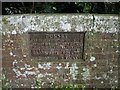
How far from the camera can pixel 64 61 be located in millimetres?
5020

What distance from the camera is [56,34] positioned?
4895mm

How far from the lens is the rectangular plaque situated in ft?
16.0

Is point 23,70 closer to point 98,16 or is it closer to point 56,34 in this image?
point 56,34

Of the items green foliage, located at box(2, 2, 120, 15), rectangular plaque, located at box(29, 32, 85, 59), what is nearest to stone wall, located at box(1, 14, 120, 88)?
rectangular plaque, located at box(29, 32, 85, 59)

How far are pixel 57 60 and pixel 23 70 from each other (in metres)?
0.53

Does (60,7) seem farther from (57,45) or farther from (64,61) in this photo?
(64,61)

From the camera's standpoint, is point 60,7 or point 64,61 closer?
point 64,61

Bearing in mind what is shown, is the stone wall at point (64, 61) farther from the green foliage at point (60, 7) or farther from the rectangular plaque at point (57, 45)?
the green foliage at point (60, 7)

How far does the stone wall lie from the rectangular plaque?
0.06 metres

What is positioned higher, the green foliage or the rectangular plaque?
the green foliage

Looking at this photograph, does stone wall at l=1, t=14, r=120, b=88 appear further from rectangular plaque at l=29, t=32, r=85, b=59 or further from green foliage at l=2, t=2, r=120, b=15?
green foliage at l=2, t=2, r=120, b=15

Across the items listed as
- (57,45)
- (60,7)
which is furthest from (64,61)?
(60,7)

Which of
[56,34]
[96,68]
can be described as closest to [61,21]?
[56,34]

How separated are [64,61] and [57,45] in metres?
0.27
